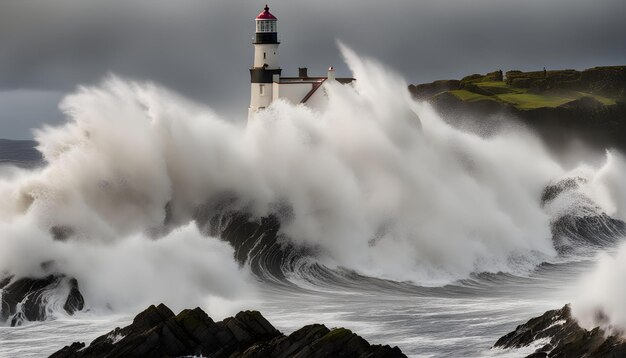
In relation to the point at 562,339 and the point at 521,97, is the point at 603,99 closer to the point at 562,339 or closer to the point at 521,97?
the point at 521,97

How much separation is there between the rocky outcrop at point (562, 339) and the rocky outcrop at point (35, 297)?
9.73m

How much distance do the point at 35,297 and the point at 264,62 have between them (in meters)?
20.3

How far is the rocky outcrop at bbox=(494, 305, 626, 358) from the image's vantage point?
72.2 feet

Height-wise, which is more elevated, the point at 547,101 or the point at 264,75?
the point at 547,101

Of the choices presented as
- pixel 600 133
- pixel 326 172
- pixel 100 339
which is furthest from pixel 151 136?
pixel 600 133

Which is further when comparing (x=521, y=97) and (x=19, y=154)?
(x=19, y=154)

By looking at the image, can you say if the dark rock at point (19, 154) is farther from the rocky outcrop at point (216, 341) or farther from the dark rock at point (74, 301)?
the rocky outcrop at point (216, 341)

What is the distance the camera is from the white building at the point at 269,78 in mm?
49188

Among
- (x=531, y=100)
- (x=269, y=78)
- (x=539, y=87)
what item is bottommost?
(x=269, y=78)

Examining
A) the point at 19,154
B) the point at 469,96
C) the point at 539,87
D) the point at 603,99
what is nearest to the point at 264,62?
the point at 469,96

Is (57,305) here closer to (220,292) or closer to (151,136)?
(220,292)

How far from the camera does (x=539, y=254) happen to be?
3988cm

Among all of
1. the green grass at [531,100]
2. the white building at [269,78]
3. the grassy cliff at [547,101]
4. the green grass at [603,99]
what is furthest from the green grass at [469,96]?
the white building at [269,78]

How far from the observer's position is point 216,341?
77.6 feet
